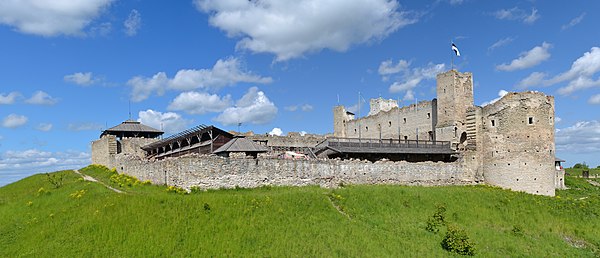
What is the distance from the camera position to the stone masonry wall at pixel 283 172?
29.3m

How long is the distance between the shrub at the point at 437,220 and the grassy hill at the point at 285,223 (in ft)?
0.21

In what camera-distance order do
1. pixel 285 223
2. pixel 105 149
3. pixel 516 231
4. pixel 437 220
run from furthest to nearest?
pixel 105 149, pixel 516 231, pixel 437 220, pixel 285 223

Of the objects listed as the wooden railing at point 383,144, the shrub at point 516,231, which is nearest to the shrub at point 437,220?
the shrub at point 516,231

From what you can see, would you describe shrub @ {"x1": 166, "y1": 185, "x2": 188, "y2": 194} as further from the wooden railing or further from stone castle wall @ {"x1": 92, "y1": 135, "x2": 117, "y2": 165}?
stone castle wall @ {"x1": 92, "y1": 135, "x2": 117, "y2": 165}

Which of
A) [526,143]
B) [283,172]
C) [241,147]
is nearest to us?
[283,172]

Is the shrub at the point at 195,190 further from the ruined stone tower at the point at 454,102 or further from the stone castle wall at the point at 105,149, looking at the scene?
the ruined stone tower at the point at 454,102

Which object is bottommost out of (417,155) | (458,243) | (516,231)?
(516,231)

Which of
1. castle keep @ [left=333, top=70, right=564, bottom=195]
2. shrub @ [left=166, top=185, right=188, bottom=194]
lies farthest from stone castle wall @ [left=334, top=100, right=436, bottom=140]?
shrub @ [left=166, top=185, right=188, bottom=194]

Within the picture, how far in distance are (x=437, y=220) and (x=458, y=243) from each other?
3.96 m

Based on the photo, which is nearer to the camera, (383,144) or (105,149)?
(383,144)

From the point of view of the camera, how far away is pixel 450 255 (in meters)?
22.7

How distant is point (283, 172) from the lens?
105 feet

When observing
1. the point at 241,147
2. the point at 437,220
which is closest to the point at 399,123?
the point at 241,147

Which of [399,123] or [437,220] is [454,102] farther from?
[437,220]
